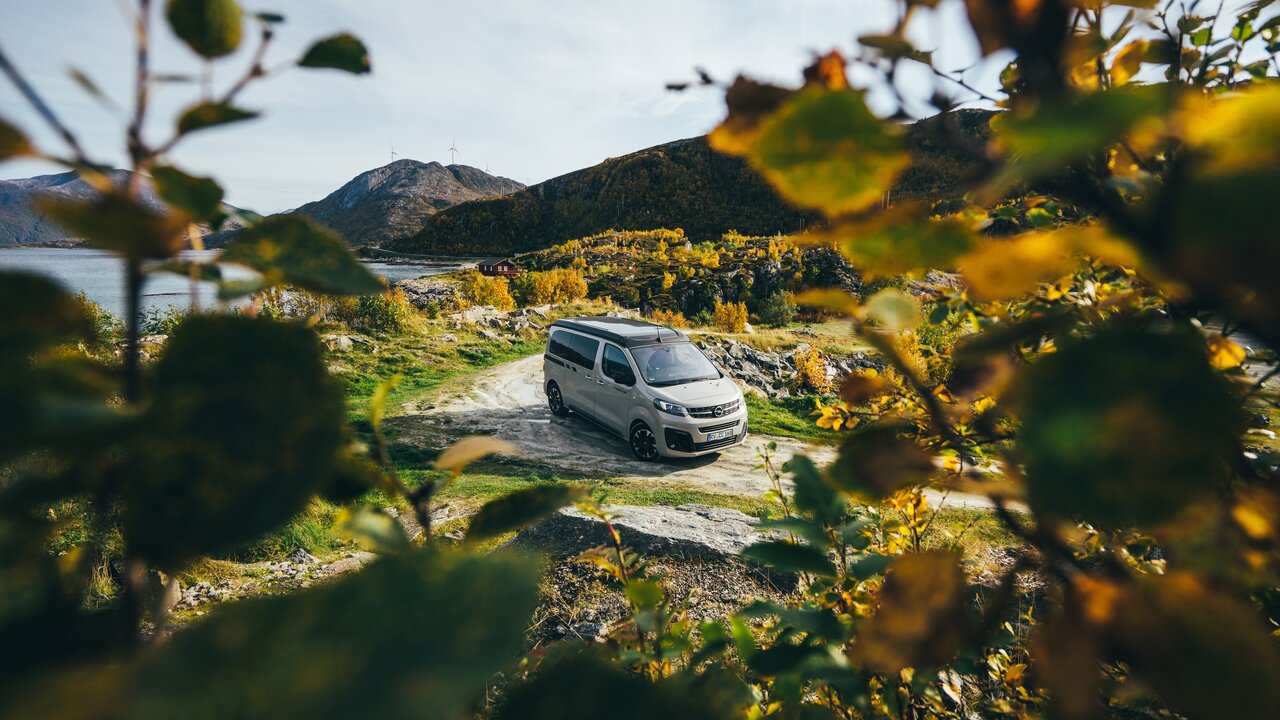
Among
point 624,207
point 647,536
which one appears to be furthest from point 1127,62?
point 624,207

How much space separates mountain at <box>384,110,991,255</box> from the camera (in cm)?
5366

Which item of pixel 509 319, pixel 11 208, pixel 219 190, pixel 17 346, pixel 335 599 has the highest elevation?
pixel 11 208

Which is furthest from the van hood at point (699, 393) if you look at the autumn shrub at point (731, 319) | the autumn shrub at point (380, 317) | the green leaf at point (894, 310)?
the autumn shrub at point (731, 319)

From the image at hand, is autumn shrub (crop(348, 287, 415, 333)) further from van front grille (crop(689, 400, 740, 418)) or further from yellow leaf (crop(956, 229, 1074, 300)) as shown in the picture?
yellow leaf (crop(956, 229, 1074, 300))

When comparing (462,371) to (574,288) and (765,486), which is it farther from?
(574,288)

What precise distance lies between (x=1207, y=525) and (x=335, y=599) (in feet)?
1.79

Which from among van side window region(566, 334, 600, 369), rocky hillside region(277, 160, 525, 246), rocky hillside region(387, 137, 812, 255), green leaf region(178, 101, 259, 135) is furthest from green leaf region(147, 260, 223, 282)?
rocky hillside region(277, 160, 525, 246)

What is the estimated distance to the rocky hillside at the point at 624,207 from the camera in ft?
177

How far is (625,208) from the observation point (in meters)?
62.0

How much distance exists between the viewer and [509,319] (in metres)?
14.6

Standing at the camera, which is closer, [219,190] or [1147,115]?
[1147,115]

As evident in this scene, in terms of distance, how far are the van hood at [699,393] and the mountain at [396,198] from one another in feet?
262

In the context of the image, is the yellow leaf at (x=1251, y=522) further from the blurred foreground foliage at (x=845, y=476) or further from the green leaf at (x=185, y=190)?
the green leaf at (x=185, y=190)

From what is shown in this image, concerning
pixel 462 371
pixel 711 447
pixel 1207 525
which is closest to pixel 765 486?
pixel 711 447
